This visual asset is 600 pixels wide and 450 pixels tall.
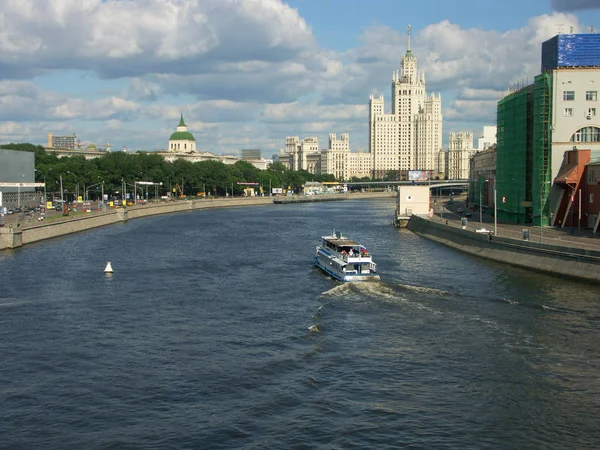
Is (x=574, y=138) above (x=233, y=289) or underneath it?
above

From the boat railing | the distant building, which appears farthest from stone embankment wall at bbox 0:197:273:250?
the boat railing

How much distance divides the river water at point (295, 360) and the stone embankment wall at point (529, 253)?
1692 millimetres

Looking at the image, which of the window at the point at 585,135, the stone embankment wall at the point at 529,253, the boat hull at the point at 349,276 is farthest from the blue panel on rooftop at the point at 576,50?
the boat hull at the point at 349,276

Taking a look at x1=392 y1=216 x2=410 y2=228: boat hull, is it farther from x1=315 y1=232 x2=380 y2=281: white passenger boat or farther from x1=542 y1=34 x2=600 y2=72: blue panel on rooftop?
x1=315 y1=232 x2=380 y2=281: white passenger boat

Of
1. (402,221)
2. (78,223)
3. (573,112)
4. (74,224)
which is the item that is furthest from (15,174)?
(573,112)

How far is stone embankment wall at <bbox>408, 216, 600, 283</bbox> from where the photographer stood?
53.2 m

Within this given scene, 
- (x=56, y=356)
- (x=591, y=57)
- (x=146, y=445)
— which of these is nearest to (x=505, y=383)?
(x=146, y=445)

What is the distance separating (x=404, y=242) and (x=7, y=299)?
5116 centimetres

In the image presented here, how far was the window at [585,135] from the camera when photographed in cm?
7794

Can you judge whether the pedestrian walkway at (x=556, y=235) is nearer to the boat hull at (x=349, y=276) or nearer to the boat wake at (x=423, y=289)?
the boat wake at (x=423, y=289)

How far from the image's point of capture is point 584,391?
95.1 ft

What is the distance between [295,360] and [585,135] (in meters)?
57.1

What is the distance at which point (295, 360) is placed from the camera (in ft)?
108

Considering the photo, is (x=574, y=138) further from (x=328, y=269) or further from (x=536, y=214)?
(x=328, y=269)
